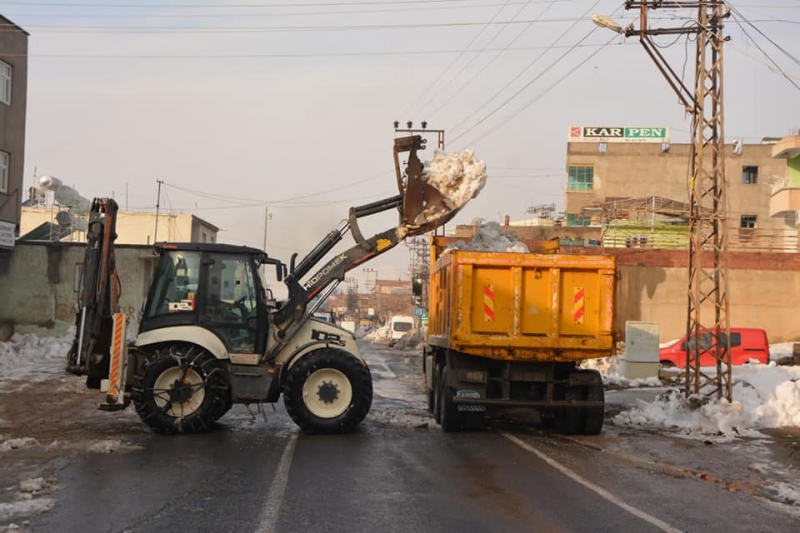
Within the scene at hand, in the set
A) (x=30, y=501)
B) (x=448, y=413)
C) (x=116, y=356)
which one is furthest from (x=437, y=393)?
(x=30, y=501)

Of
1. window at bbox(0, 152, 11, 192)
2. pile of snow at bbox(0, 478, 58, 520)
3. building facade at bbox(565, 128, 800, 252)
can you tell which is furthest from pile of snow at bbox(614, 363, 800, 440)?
building facade at bbox(565, 128, 800, 252)

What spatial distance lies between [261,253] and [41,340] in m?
19.7

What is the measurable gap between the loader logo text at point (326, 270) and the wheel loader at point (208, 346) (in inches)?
19.1

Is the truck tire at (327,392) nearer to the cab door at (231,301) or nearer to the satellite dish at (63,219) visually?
the cab door at (231,301)

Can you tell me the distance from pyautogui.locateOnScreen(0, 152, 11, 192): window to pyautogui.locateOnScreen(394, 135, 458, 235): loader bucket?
66.4ft

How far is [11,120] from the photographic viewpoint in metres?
29.5

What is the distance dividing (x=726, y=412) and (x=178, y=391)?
902cm

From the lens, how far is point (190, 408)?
41.6 feet

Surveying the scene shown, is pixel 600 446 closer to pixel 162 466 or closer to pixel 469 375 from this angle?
pixel 469 375

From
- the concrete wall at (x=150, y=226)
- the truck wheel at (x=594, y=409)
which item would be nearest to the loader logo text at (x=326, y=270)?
the truck wheel at (x=594, y=409)

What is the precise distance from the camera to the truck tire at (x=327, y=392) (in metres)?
12.8

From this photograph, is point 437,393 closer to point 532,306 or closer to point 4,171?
point 532,306

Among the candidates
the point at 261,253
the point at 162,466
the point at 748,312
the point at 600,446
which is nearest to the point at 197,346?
the point at 261,253

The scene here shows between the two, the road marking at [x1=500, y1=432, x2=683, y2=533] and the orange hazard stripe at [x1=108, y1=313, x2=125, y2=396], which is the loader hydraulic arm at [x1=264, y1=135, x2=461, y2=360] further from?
the road marking at [x1=500, y1=432, x2=683, y2=533]
